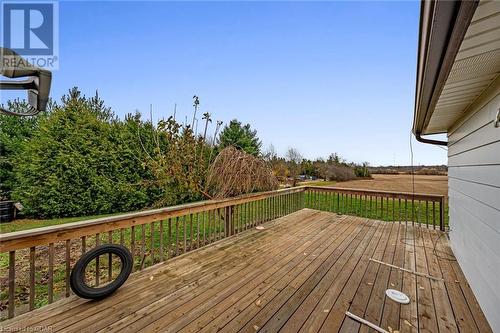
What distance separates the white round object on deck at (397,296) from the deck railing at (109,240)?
2466 mm

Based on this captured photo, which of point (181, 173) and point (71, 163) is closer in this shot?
point (181, 173)

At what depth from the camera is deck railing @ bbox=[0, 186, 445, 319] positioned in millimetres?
1749

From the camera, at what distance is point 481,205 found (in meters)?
1.97

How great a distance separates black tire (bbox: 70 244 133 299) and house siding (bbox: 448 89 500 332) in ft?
10.7

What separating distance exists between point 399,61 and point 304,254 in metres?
5.20

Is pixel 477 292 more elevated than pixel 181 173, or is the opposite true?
pixel 181 173

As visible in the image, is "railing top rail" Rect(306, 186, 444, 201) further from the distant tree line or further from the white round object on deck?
the distant tree line

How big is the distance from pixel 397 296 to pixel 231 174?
285 centimetres

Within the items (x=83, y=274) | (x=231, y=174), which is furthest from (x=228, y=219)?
(x=83, y=274)

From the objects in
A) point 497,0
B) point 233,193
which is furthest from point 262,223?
point 497,0

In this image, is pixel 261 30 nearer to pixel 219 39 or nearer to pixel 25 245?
pixel 219 39

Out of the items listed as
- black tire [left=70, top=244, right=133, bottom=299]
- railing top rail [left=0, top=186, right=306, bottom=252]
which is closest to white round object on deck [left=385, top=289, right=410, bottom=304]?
railing top rail [left=0, top=186, right=306, bottom=252]

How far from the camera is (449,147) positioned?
136 inches

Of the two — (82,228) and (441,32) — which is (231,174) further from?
(441,32)
